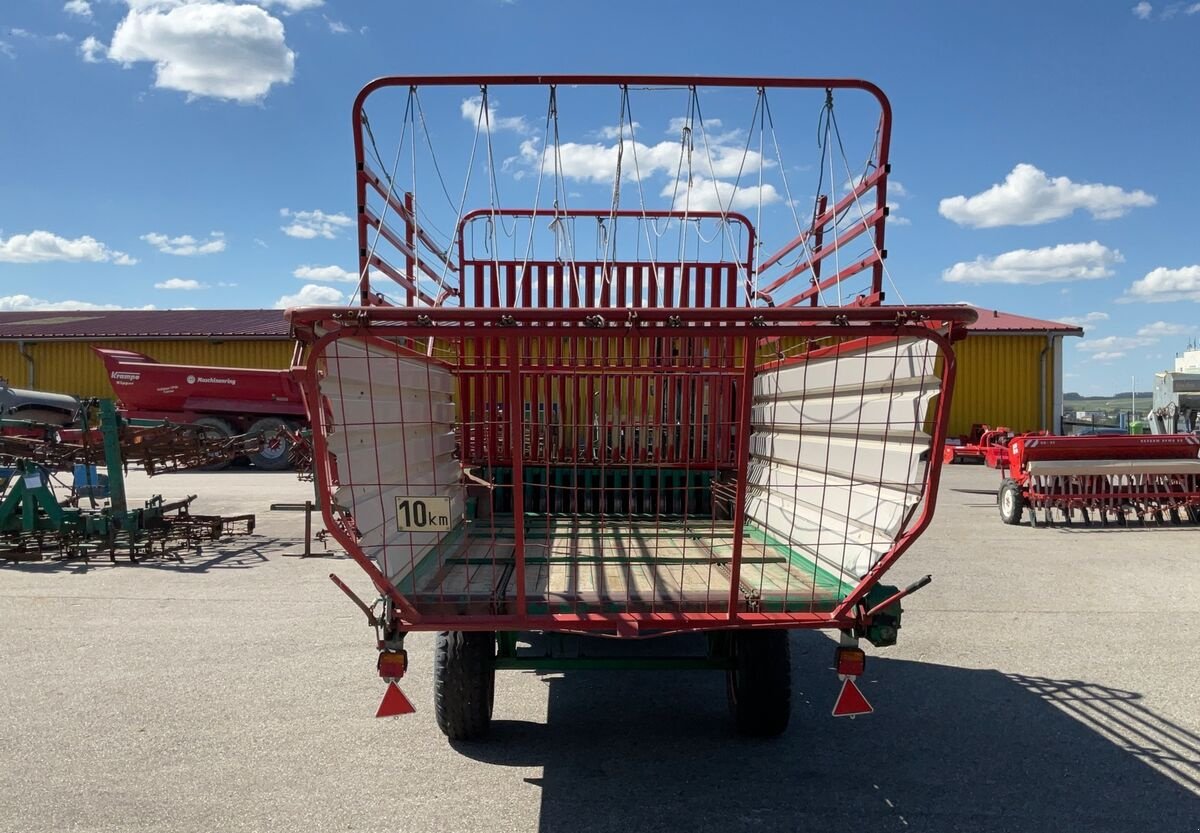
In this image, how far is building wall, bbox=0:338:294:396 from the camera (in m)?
24.2

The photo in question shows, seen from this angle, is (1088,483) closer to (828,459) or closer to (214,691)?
(828,459)

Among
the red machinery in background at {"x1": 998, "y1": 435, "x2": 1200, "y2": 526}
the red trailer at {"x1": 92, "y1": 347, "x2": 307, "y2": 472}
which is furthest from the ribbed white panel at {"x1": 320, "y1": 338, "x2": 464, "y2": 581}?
the red trailer at {"x1": 92, "y1": 347, "x2": 307, "y2": 472}

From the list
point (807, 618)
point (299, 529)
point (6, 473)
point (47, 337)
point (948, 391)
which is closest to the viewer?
point (948, 391)

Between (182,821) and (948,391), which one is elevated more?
(948,391)

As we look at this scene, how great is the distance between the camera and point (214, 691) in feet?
15.5

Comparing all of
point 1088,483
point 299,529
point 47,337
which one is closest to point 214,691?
point 299,529

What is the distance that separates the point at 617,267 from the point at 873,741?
3.94 m

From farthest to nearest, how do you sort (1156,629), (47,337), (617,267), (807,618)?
(47,337), (617,267), (1156,629), (807,618)

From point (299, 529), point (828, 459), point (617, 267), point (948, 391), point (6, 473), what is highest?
point (617, 267)

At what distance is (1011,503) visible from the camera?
37.0 ft

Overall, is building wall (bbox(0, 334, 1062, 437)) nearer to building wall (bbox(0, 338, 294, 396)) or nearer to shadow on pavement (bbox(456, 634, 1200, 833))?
building wall (bbox(0, 338, 294, 396))

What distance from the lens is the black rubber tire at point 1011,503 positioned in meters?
11.2

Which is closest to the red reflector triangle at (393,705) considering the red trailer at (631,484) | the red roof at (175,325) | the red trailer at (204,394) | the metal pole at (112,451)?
the red trailer at (631,484)

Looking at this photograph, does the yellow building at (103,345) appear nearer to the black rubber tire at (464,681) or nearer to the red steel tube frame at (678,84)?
the red steel tube frame at (678,84)
